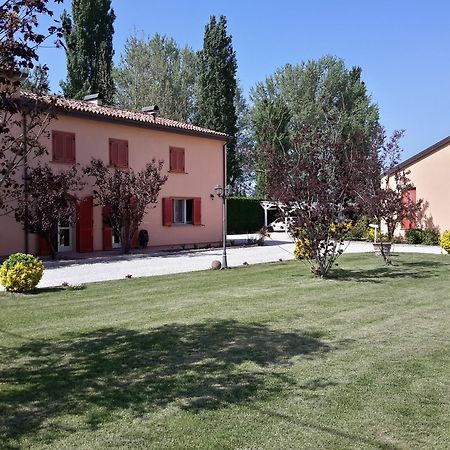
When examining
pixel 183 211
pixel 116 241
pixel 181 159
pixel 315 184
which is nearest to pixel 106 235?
pixel 116 241

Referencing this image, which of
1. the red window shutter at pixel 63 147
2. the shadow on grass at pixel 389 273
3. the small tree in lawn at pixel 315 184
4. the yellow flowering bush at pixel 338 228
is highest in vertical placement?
the red window shutter at pixel 63 147

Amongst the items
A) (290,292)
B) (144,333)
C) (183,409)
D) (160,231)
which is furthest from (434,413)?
(160,231)

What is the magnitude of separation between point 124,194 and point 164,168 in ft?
12.8

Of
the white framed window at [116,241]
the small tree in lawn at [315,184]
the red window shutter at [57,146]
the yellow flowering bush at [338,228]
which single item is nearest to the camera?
the small tree in lawn at [315,184]

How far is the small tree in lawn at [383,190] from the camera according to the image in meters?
13.8

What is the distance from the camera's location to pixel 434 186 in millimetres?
24125

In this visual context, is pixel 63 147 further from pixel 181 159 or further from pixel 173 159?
pixel 181 159

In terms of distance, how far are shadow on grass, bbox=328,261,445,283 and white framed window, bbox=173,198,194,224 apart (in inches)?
451

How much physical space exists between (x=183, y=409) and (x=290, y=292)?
5.90m

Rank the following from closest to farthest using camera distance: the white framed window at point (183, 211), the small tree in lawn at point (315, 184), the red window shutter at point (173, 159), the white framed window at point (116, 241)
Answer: the small tree in lawn at point (315, 184), the white framed window at point (116, 241), the red window shutter at point (173, 159), the white framed window at point (183, 211)

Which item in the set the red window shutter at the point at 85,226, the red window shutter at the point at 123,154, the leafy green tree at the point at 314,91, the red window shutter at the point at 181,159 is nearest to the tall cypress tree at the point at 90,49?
the leafy green tree at the point at 314,91

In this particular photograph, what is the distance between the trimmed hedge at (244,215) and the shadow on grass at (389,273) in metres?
20.5

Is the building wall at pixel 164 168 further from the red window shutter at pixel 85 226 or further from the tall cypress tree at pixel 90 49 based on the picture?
the tall cypress tree at pixel 90 49

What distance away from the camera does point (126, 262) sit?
1647 cm
